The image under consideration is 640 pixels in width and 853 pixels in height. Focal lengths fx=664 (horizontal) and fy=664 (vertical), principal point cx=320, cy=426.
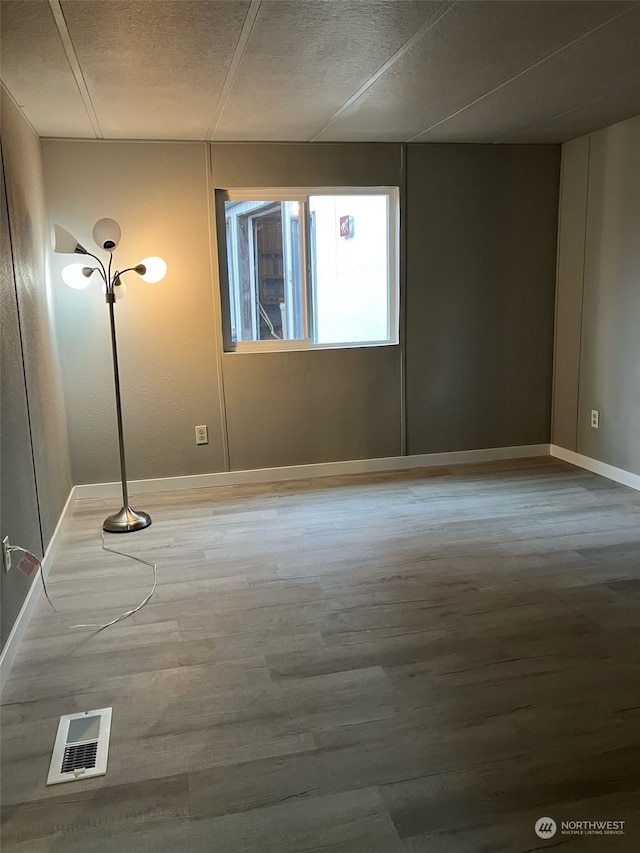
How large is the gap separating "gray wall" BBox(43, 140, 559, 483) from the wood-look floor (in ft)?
3.21

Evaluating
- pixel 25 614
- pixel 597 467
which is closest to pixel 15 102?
pixel 25 614

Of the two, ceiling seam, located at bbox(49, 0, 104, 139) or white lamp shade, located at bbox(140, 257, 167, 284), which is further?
white lamp shade, located at bbox(140, 257, 167, 284)

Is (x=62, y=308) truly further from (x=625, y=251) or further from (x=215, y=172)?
(x=625, y=251)

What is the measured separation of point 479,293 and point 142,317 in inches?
94.5

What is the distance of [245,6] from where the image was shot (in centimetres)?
226

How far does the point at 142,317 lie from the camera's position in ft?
14.2

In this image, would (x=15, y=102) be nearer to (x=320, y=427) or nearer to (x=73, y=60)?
(x=73, y=60)

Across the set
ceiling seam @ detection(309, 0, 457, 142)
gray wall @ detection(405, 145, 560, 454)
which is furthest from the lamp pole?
gray wall @ detection(405, 145, 560, 454)

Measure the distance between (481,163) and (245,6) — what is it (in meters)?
2.85

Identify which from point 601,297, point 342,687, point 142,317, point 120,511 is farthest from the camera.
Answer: point 601,297

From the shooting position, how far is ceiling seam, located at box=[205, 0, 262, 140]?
2.32 meters

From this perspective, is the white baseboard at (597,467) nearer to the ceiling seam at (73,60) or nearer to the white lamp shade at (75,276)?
the white lamp shade at (75,276)

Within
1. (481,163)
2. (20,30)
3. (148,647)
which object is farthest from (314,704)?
(481,163)

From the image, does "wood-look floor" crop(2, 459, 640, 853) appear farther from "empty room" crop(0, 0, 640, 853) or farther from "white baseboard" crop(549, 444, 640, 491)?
"white baseboard" crop(549, 444, 640, 491)
